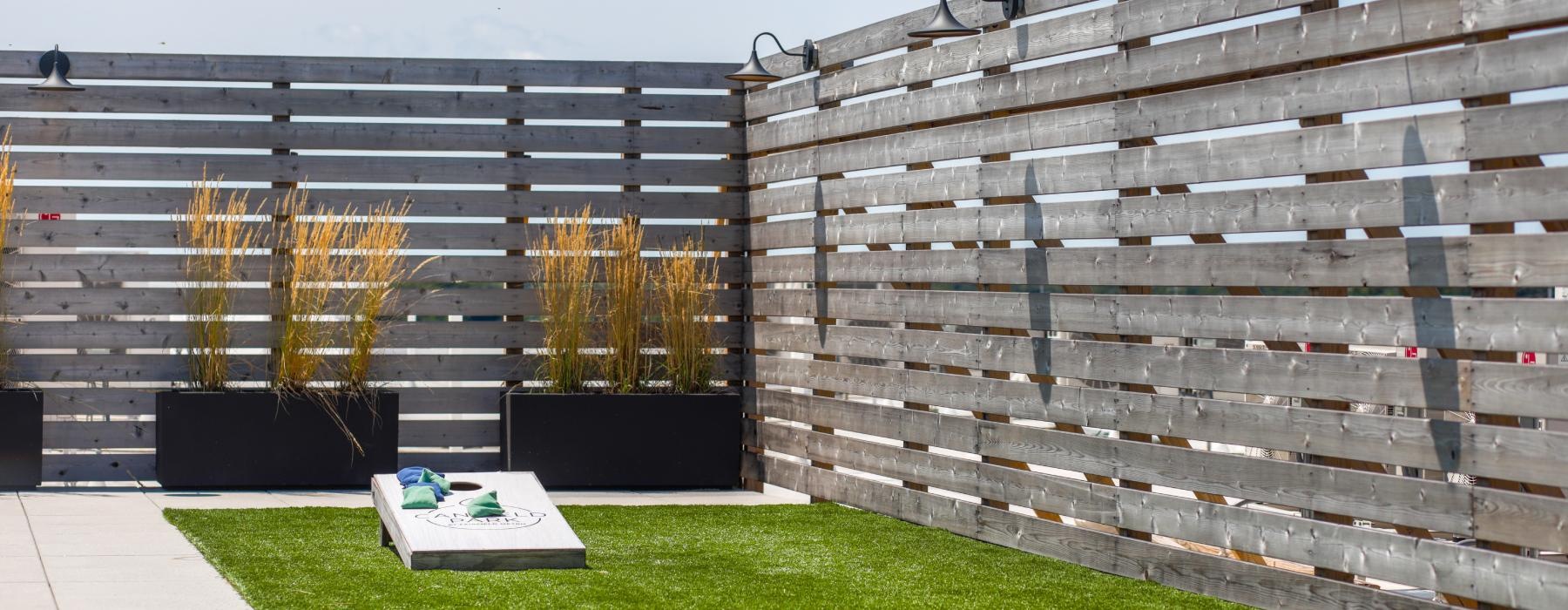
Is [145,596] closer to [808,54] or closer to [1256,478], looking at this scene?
[1256,478]

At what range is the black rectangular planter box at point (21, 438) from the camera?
6.48 metres

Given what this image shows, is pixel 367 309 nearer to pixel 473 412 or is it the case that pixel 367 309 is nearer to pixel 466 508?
pixel 473 412

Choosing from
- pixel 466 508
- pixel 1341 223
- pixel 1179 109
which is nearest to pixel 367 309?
pixel 466 508

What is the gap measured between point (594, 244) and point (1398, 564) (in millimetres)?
4475

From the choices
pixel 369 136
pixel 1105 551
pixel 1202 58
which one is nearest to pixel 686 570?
pixel 1105 551

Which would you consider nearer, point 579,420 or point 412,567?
point 412,567

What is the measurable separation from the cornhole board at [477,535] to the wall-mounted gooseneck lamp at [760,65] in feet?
7.85

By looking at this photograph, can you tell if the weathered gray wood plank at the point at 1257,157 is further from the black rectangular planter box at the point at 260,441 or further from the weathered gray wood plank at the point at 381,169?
the black rectangular planter box at the point at 260,441

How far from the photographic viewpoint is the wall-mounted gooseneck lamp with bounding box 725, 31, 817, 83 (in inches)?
260

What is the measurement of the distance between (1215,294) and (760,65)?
2.78 m

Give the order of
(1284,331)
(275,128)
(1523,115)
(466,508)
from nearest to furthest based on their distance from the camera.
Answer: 1. (1523,115)
2. (1284,331)
3. (466,508)
4. (275,128)

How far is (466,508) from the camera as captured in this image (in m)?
4.89

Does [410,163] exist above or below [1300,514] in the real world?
above

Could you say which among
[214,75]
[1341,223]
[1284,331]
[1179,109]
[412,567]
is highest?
[214,75]
